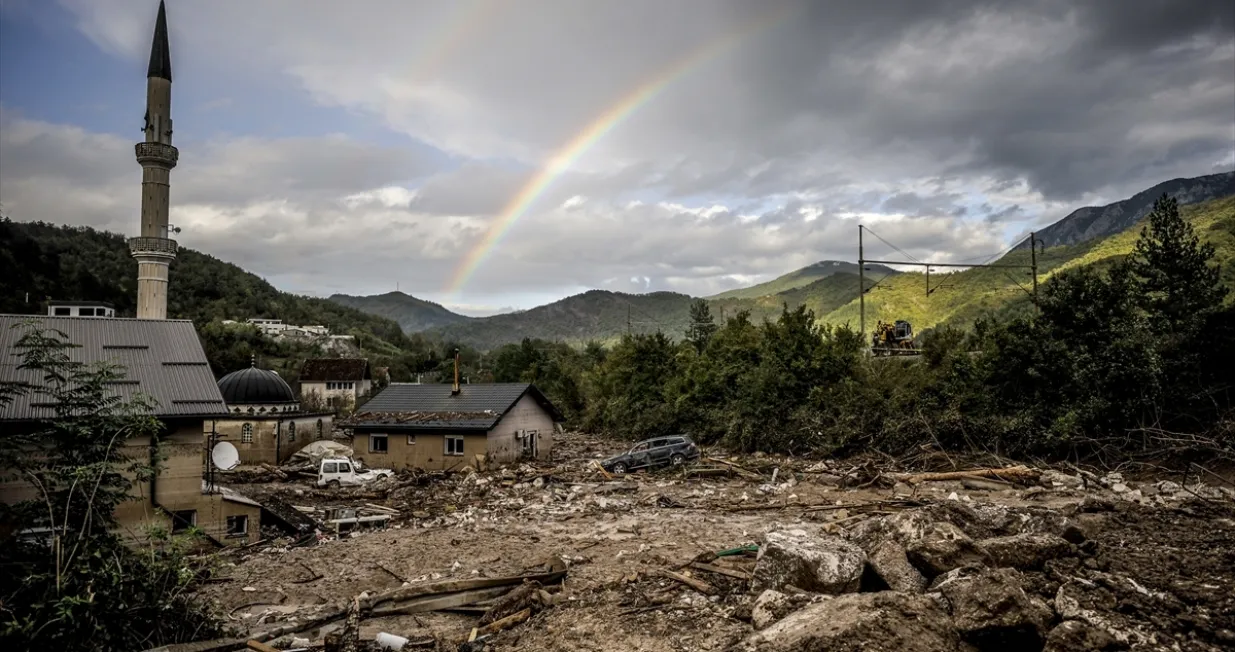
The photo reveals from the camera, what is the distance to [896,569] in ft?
28.2

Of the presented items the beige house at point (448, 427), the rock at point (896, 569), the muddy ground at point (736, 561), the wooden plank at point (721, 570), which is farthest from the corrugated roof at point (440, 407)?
the rock at point (896, 569)

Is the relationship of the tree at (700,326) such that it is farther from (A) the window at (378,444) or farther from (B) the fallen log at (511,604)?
(B) the fallen log at (511,604)

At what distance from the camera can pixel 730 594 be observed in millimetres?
9453

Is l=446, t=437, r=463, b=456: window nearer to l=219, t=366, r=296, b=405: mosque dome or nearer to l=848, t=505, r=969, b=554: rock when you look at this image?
l=219, t=366, r=296, b=405: mosque dome

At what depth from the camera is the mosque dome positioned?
128 ft

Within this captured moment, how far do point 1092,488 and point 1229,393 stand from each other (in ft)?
24.3

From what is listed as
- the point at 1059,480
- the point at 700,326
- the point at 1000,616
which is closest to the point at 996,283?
the point at 700,326

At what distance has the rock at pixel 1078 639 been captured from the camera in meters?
5.83

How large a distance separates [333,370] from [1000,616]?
76912 millimetres

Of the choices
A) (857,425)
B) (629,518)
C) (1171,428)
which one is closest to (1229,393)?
(1171,428)

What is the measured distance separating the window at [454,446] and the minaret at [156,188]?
20.6 metres

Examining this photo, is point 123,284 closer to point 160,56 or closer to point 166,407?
point 160,56

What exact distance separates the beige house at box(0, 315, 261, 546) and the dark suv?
1376 centimetres

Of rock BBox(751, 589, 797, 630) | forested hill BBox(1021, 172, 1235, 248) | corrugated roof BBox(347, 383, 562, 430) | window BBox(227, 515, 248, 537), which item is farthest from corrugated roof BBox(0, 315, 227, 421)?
forested hill BBox(1021, 172, 1235, 248)
